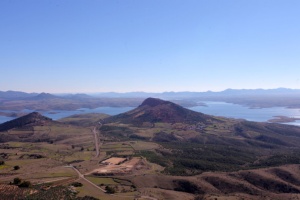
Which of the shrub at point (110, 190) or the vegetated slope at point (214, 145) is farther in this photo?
the vegetated slope at point (214, 145)

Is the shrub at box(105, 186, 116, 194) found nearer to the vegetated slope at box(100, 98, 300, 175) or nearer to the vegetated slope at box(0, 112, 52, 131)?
the vegetated slope at box(100, 98, 300, 175)

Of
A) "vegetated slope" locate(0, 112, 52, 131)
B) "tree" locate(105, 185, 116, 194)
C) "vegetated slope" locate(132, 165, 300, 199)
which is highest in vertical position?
"vegetated slope" locate(0, 112, 52, 131)

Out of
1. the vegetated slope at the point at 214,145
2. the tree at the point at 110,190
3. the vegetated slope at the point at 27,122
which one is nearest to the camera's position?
the tree at the point at 110,190

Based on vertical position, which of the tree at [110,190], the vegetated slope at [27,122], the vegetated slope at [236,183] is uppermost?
the vegetated slope at [27,122]

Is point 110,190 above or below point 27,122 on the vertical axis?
below

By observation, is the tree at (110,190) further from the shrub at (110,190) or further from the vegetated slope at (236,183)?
the vegetated slope at (236,183)

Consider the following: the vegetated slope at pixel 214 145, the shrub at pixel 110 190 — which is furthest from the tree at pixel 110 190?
the vegetated slope at pixel 214 145

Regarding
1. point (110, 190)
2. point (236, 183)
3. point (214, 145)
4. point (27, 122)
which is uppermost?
point (27, 122)

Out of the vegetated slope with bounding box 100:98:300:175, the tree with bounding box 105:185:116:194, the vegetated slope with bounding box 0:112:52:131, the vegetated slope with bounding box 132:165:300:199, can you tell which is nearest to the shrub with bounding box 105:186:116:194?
the tree with bounding box 105:185:116:194

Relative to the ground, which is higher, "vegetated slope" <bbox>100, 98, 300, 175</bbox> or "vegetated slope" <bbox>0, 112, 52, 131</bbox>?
"vegetated slope" <bbox>0, 112, 52, 131</bbox>

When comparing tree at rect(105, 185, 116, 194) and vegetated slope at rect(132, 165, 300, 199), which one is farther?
vegetated slope at rect(132, 165, 300, 199)

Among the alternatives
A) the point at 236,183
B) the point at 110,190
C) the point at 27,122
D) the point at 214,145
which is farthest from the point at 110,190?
the point at 27,122

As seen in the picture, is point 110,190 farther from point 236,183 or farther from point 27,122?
point 27,122
